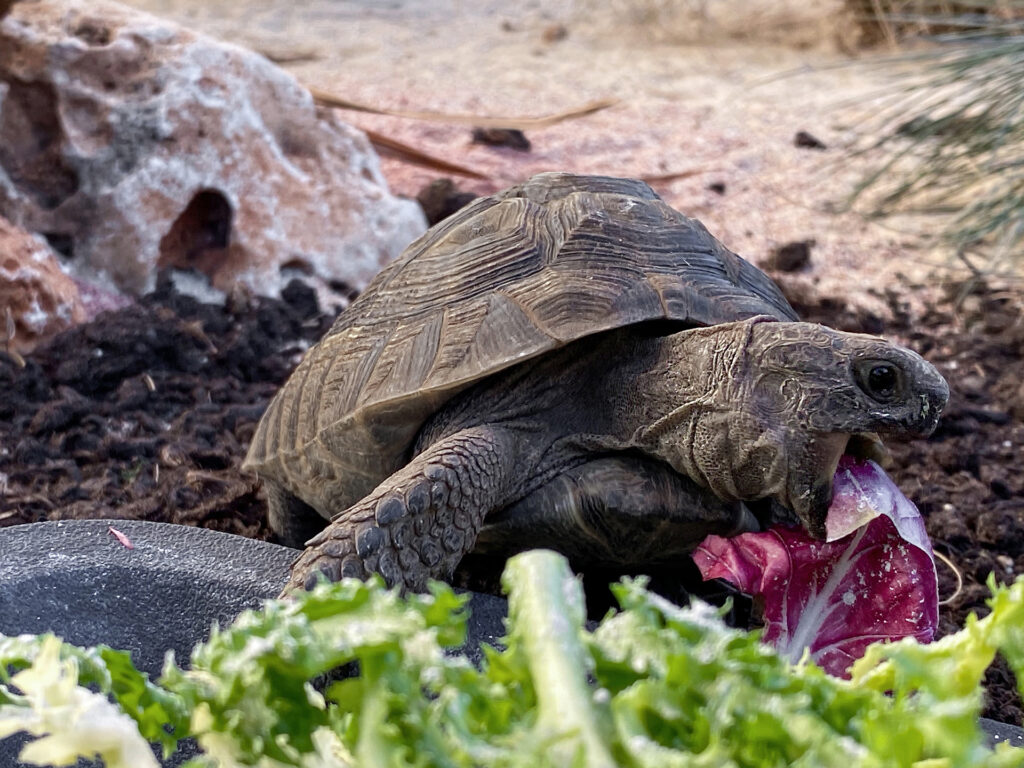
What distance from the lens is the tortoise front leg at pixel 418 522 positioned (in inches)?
58.8

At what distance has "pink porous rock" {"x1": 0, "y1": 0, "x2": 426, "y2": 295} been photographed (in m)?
3.36

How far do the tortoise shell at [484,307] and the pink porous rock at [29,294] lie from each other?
123 cm

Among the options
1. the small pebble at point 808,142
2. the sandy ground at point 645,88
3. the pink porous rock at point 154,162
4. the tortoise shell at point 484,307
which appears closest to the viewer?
the tortoise shell at point 484,307

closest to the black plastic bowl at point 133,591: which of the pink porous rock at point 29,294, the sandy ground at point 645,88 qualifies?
the pink porous rock at point 29,294

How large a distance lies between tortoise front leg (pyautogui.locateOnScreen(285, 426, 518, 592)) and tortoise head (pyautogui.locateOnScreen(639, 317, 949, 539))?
29 cm

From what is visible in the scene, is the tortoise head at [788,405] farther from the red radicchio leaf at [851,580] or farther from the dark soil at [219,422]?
the dark soil at [219,422]

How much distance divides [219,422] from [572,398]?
1176 millimetres

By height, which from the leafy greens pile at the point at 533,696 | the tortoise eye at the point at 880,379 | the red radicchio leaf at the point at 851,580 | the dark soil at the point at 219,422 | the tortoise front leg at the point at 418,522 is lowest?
the dark soil at the point at 219,422

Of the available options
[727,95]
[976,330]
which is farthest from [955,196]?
[727,95]

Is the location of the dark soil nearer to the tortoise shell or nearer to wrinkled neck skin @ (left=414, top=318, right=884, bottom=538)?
the tortoise shell

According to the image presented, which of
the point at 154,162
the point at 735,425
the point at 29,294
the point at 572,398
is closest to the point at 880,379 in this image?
the point at 735,425

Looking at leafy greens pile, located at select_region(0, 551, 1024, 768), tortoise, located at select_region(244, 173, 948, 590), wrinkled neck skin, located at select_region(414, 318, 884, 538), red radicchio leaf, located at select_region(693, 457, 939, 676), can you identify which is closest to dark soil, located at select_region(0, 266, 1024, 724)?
red radicchio leaf, located at select_region(693, 457, 939, 676)

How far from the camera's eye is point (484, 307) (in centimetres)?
177

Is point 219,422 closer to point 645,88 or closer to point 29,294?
point 29,294
